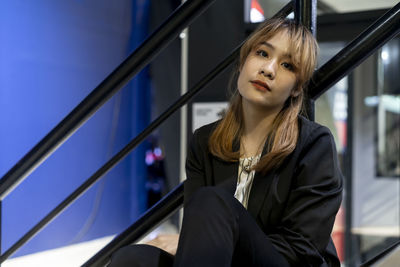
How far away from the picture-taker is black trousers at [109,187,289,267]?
3.00 ft

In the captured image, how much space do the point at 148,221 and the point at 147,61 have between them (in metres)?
0.39

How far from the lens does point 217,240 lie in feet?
3.02

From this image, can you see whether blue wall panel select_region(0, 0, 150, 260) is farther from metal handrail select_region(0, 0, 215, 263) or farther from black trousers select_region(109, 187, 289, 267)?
black trousers select_region(109, 187, 289, 267)

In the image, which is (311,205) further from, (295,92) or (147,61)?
(147,61)

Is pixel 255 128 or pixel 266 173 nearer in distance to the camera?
pixel 266 173

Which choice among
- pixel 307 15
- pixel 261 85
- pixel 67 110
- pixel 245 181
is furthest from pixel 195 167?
pixel 67 110

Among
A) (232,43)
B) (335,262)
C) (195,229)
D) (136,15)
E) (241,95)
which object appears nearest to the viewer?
(195,229)

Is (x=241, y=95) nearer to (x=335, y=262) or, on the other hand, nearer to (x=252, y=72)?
(x=252, y=72)

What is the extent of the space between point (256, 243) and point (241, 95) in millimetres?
394

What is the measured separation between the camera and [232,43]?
331cm

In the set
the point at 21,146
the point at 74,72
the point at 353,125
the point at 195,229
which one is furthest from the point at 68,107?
the point at 195,229

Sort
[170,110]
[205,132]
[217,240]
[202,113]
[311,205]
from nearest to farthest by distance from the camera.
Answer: [217,240]
[311,205]
[205,132]
[170,110]
[202,113]

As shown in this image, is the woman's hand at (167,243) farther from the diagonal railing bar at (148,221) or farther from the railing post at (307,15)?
the railing post at (307,15)

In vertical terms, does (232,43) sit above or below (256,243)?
above
